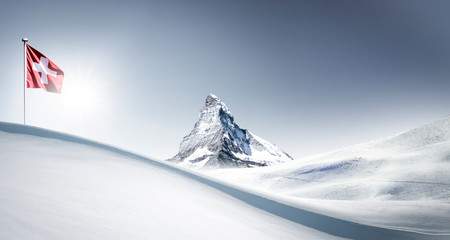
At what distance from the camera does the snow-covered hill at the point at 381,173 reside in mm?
15648

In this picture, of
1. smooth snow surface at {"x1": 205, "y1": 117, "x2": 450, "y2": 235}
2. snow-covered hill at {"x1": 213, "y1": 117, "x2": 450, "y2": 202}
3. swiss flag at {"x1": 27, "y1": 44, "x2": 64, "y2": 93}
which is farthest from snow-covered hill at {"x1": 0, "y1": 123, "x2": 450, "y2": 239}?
snow-covered hill at {"x1": 213, "y1": 117, "x2": 450, "y2": 202}

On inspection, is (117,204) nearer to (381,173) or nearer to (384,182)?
(384,182)

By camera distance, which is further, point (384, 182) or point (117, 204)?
point (384, 182)

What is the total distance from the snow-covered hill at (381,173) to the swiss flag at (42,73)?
18.6m

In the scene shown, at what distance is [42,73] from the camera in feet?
38.2

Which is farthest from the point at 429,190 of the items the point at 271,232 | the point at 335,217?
the point at 271,232

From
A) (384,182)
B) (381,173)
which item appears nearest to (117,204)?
(384,182)

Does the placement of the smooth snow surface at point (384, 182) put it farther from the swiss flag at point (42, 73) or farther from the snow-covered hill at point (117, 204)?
the swiss flag at point (42, 73)

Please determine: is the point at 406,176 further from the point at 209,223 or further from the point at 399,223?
the point at 209,223

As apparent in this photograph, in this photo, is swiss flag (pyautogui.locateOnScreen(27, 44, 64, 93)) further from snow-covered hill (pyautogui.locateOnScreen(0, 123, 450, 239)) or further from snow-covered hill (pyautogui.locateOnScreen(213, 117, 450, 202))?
snow-covered hill (pyautogui.locateOnScreen(213, 117, 450, 202))

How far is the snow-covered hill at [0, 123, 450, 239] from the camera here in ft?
8.36

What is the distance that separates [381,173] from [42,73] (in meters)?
25.0

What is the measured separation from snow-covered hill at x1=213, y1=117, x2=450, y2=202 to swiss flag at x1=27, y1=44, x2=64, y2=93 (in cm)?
1860

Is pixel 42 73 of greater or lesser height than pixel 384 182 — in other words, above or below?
above
